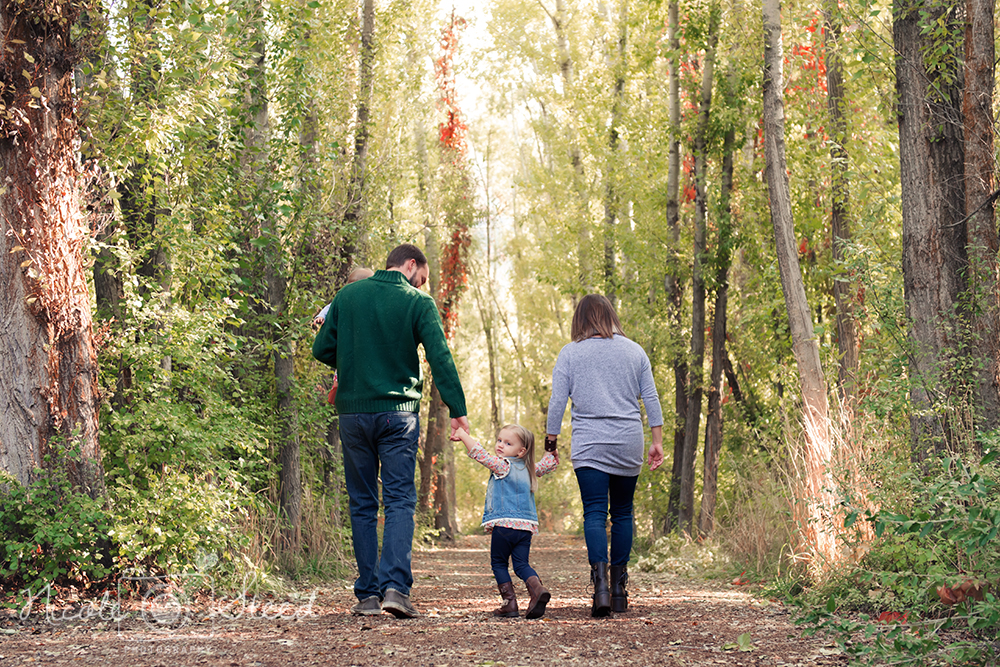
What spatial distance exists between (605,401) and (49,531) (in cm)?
350

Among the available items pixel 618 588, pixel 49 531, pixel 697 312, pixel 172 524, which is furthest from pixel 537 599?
pixel 697 312

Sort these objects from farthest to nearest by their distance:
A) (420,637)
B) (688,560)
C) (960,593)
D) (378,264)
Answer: (378,264) < (688,560) < (420,637) < (960,593)

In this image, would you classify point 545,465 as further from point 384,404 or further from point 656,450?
point 384,404

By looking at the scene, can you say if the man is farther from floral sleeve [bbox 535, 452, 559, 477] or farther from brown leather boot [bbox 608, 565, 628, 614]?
brown leather boot [bbox 608, 565, 628, 614]

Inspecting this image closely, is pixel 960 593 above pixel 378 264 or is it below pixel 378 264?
below

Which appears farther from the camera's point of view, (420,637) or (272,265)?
(272,265)

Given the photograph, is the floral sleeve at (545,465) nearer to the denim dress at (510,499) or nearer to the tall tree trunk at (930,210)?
the denim dress at (510,499)

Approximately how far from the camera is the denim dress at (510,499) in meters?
5.61

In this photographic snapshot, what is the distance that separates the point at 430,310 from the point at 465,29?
1728cm

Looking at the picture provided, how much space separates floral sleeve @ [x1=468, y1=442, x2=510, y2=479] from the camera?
17.8 feet

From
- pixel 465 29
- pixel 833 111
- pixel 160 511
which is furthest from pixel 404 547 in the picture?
pixel 465 29

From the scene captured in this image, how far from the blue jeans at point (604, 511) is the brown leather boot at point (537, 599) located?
37 cm

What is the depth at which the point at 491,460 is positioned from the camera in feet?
18.1

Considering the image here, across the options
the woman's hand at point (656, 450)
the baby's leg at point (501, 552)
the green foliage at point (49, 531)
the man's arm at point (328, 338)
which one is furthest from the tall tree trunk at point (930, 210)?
the green foliage at point (49, 531)
